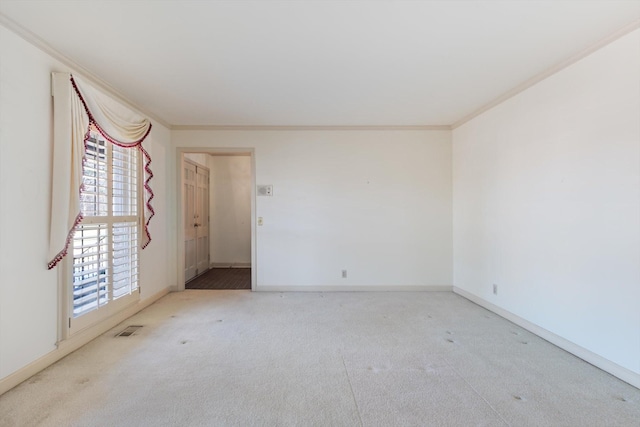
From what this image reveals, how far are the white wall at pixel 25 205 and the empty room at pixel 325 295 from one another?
0.05ft

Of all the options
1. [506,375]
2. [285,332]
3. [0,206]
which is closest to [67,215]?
[0,206]

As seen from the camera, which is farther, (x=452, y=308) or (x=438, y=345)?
(x=452, y=308)

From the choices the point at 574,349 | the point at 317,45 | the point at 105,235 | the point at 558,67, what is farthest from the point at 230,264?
the point at 558,67

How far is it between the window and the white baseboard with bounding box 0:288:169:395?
95 millimetres

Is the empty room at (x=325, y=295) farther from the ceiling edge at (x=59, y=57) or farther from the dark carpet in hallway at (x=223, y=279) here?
the dark carpet in hallway at (x=223, y=279)

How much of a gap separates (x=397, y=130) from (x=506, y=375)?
131 inches

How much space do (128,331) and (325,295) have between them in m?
2.38

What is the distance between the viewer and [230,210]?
20.9 feet

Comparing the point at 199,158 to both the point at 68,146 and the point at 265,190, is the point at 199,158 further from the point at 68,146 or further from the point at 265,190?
the point at 68,146

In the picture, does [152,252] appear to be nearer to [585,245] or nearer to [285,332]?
[285,332]

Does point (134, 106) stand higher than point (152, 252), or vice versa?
point (134, 106)

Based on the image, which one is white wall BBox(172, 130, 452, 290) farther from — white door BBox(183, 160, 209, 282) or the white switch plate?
white door BBox(183, 160, 209, 282)

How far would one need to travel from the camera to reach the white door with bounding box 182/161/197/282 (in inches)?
195

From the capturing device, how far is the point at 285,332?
2939mm
